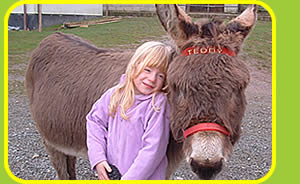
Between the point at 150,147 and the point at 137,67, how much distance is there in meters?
0.66

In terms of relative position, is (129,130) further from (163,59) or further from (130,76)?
(163,59)

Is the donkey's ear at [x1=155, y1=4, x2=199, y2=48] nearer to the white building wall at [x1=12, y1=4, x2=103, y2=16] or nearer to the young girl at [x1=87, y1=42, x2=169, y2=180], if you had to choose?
the young girl at [x1=87, y1=42, x2=169, y2=180]

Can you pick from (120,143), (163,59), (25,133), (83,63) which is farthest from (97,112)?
(25,133)

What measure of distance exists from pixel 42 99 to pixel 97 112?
153 cm

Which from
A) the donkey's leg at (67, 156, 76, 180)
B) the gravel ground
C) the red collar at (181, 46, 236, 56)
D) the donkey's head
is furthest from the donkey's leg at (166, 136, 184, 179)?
the donkey's leg at (67, 156, 76, 180)

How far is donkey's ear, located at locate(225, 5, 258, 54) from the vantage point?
7.75 ft

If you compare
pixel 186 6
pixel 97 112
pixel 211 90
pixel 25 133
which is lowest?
pixel 25 133

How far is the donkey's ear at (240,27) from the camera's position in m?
2.36

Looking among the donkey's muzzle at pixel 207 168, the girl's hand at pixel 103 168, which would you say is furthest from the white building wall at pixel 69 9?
the donkey's muzzle at pixel 207 168

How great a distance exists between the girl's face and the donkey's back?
2.18 ft

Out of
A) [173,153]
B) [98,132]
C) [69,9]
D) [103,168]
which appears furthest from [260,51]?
[103,168]

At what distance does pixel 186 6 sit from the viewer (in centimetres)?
309

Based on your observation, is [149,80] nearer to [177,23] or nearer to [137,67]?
[137,67]

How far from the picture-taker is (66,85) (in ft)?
11.5
